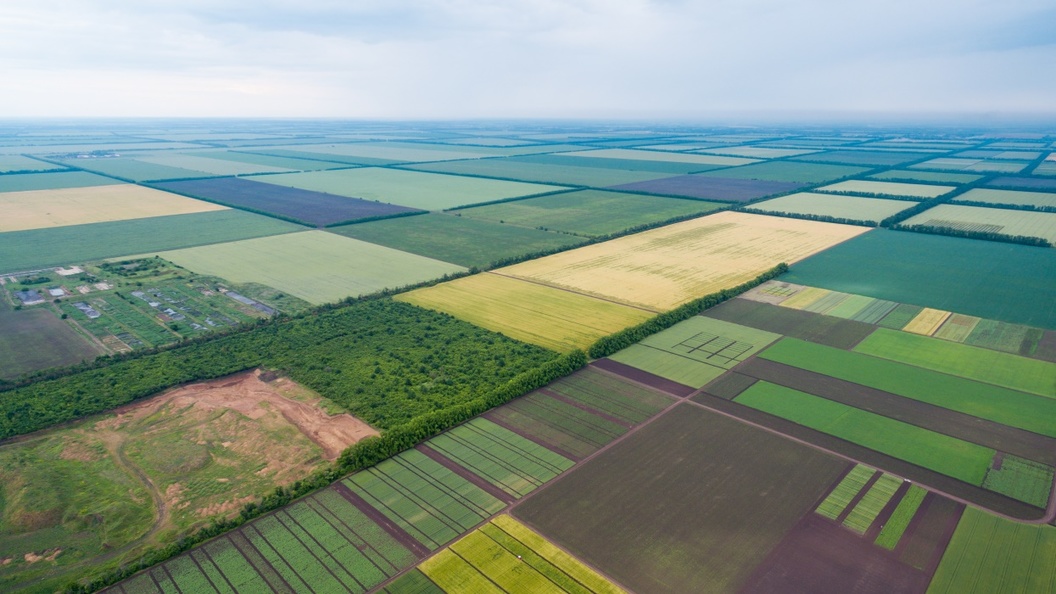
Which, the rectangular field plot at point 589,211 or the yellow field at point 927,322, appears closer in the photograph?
the yellow field at point 927,322

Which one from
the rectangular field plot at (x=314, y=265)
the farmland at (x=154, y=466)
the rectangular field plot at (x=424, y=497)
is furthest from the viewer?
the rectangular field plot at (x=314, y=265)

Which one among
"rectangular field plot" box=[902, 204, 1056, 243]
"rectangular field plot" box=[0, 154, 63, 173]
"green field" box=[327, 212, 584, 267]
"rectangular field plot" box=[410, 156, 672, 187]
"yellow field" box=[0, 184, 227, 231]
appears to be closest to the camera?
"green field" box=[327, 212, 584, 267]

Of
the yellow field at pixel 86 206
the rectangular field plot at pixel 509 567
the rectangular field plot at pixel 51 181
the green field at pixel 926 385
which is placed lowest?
the rectangular field plot at pixel 509 567

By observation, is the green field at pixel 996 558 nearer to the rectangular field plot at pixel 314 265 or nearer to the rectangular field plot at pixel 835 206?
the rectangular field plot at pixel 314 265

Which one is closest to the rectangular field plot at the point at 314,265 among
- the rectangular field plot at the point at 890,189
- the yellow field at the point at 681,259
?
the yellow field at the point at 681,259

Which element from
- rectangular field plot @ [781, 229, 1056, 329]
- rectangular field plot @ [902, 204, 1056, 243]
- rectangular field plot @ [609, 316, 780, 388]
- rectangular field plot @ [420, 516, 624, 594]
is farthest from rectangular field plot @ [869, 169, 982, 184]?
rectangular field plot @ [420, 516, 624, 594]

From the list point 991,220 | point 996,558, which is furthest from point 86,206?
point 991,220

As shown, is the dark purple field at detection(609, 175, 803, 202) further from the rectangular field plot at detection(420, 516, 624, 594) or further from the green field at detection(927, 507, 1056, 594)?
the rectangular field plot at detection(420, 516, 624, 594)

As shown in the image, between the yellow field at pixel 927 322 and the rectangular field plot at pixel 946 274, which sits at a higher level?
the rectangular field plot at pixel 946 274

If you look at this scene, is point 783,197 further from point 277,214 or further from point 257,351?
point 257,351
